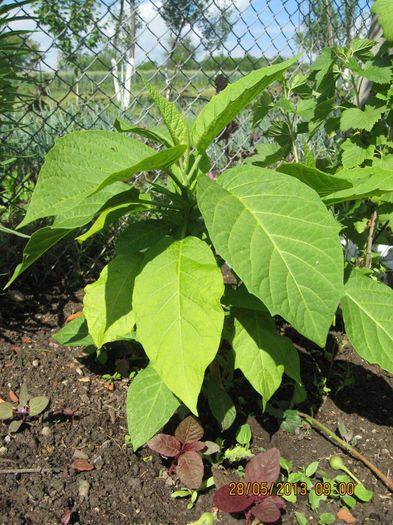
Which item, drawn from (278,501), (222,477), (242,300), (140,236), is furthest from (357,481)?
(140,236)

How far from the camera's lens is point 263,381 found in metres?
1.41

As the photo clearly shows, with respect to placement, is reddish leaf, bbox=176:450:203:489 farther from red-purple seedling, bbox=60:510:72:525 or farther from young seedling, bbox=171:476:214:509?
red-purple seedling, bbox=60:510:72:525

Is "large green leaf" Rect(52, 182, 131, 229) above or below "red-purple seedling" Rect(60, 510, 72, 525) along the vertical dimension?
above

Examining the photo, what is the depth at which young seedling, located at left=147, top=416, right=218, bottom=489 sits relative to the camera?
1434mm

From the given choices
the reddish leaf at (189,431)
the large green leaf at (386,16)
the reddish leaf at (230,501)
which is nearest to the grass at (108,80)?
the large green leaf at (386,16)

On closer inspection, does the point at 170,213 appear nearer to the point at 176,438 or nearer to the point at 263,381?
the point at 263,381

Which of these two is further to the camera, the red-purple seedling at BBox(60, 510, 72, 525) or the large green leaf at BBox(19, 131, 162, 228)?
the red-purple seedling at BBox(60, 510, 72, 525)

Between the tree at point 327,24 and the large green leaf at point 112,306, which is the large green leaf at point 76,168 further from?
the tree at point 327,24

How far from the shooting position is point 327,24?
3.73 m

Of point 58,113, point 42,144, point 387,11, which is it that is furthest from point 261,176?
point 58,113

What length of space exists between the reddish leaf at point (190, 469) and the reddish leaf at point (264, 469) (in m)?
0.15

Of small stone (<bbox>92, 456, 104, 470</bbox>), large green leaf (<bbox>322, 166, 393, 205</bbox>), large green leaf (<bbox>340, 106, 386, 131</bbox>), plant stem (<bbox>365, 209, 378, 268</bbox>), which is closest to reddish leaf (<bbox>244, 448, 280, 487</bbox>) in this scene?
small stone (<bbox>92, 456, 104, 470</bbox>)

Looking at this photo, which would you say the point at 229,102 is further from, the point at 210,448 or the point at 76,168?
the point at 210,448

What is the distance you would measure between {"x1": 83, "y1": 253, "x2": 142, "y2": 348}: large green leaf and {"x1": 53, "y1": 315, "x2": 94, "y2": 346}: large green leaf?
34 cm
